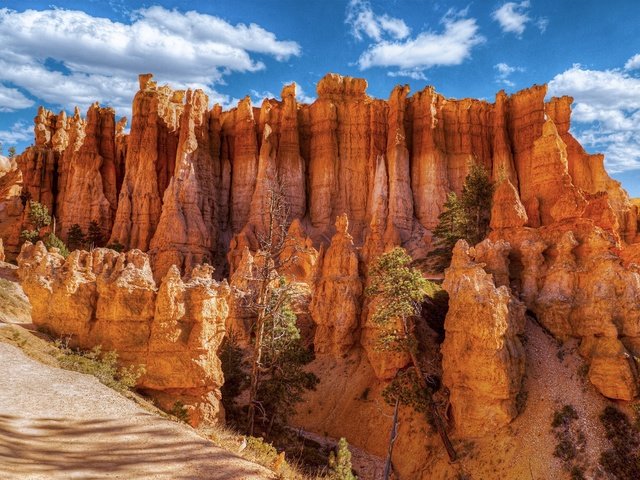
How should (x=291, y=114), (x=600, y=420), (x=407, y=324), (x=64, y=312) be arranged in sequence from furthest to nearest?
(x=291, y=114) < (x=407, y=324) < (x=600, y=420) < (x=64, y=312)

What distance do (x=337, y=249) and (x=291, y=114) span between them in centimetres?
3171

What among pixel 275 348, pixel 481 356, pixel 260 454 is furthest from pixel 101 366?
pixel 481 356

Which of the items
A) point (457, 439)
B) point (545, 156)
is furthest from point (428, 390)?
point (545, 156)

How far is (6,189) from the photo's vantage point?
63.9m

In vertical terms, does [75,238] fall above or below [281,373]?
above

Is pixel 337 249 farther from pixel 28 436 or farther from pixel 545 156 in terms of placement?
pixel 28 436

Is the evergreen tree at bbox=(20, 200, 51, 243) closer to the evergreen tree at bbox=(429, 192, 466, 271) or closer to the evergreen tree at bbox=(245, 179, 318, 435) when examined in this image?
the evergreen tree at bbox=(429, 192, 466, 271)

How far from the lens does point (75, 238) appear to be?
50125mm

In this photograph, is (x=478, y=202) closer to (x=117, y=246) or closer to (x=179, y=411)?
(x=179, y=411)

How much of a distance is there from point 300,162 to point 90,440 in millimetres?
46475

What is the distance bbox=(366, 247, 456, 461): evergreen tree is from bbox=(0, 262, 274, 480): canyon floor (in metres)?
11.1

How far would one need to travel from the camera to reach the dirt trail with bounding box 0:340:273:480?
7.12 meters

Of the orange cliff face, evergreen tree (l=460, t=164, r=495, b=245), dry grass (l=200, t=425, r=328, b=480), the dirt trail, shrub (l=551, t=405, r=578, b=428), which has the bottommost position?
shrub (l=551, t=405, r=578, b=428)

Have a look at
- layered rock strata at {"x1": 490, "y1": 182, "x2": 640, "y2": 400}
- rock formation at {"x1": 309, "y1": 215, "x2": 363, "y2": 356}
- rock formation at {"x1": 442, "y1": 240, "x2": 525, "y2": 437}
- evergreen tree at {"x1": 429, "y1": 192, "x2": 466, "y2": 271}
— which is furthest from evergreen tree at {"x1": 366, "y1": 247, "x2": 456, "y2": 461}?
evergreen tree at {"x1": 429, "y1": 192, "x2": 466, "y2": 271}
